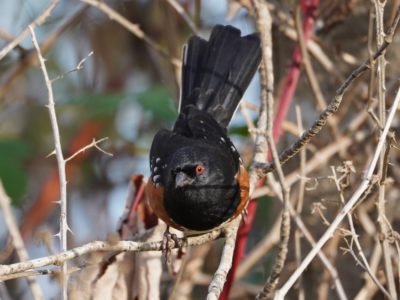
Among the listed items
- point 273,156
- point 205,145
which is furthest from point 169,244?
point 273,156

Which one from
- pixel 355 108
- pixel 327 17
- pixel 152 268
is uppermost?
pixel 327 17

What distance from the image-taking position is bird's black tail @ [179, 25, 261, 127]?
3.16 meters

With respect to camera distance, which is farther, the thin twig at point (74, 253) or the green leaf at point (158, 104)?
the green leaf at point (158, 104)

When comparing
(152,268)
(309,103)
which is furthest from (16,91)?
(152,268)

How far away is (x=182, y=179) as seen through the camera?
97.9 inches

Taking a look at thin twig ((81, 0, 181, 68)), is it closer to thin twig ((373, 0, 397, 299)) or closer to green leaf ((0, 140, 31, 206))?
green leaf ((0, 140, 31, 206))

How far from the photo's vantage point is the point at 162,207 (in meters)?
2.57

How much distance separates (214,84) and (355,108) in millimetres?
617

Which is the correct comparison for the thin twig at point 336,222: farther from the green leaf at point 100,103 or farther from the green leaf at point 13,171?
the green leaf at point 13,171

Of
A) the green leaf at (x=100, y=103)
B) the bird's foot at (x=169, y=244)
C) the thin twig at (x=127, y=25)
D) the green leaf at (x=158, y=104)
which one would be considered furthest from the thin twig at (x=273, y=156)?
the green leaf at (x=100, y=103)

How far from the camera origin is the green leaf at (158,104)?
320cm

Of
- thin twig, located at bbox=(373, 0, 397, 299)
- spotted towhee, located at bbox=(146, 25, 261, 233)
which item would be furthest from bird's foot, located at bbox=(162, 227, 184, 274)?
thin twig, located at bbox=(373, 0, 397, 299)

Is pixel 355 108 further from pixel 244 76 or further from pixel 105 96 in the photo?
pixel 105 96

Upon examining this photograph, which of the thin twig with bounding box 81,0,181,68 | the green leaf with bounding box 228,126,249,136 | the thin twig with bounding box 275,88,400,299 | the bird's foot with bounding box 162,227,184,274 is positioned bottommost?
the bird's foot with bounding box 162,227,184,274
